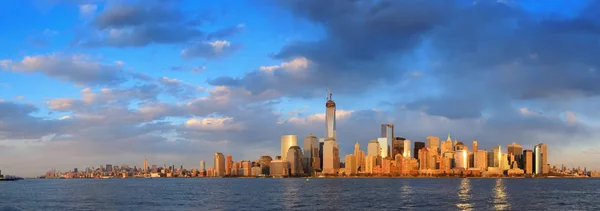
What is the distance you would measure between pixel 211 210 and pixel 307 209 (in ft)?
64.7

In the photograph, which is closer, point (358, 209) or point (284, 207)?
point (358, 209)

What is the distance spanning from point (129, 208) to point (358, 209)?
49107 millimetres

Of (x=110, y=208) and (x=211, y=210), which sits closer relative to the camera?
(x=211, y=210)

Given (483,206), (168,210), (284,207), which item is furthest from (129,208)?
(483,206)

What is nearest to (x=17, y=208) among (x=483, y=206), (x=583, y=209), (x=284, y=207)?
(x=284, y=207)

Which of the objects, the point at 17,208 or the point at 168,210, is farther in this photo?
the point at 17,208

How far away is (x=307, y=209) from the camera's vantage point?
119 m

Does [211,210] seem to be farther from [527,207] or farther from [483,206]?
[527,207]

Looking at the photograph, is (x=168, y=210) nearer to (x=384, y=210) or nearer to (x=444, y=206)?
(x=384, y=210)

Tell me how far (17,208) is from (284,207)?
59473mm

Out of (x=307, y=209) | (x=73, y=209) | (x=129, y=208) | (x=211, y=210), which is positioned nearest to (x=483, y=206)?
(x=307, y=209)

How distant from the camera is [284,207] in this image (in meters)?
124

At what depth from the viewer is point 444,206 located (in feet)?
407

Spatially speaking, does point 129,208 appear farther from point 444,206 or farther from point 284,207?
point 444,206
